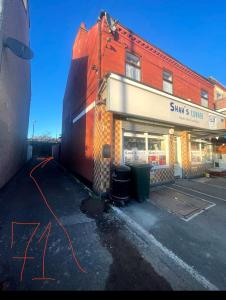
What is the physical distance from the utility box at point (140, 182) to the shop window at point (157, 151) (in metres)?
2.22

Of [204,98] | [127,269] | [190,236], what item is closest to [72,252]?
[127,269]

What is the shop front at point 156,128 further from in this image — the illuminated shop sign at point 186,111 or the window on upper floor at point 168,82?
the window on upper floor at point 168,82

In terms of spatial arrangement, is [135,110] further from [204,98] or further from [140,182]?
[204,98]

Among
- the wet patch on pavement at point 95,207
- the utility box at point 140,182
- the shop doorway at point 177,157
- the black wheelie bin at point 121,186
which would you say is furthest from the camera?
the shop doorway at point 177,157

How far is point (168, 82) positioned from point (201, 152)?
565cm

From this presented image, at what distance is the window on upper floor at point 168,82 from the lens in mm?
8703

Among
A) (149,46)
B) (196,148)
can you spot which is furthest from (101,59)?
(196,148)

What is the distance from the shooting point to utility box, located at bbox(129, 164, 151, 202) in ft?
16.6

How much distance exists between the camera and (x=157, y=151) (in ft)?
25.1

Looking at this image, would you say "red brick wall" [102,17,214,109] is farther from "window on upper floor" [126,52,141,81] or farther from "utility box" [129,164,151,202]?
"utility box" [129,164,151,202]

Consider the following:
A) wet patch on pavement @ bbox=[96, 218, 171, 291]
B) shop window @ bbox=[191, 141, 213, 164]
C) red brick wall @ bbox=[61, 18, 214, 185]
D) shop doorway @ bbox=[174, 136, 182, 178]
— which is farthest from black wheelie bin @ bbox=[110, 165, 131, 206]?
shop window @ bbox=[191, 141, 213, 164]

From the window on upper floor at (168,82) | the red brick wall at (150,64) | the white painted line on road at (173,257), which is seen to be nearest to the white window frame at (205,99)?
the red brick wall at (150,64)
